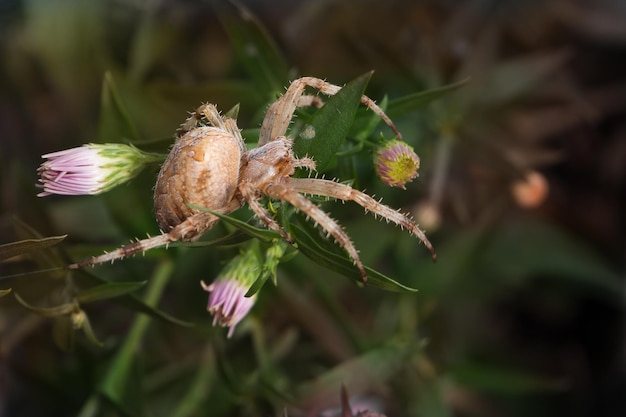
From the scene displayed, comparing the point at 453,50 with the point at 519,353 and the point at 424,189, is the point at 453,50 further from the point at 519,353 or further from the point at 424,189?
the point at 519,353

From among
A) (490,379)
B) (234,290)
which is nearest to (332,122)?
(234,290)

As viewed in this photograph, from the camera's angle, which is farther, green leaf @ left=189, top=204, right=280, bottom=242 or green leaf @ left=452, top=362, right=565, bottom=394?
green leaf @ left=452, top=362, right=565, bottom=394

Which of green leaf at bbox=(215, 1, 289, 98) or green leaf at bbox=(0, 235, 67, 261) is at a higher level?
→ green leaf at bbox=(215, 1, 289, 98)

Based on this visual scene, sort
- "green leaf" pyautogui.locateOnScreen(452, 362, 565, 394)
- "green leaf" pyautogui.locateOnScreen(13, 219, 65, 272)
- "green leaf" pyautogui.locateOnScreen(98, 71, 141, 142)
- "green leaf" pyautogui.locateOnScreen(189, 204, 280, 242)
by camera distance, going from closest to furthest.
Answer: "green leaf" pyautogui.locateOnScreen(189, 204, 280, 242) < "green leaf" pyautogui.locateOnScreen(13, 219, 65, 272) < "green leaf" pyautogui.locateOnScreen(98, 71, 141, 142) < "green leaf" pyautogui.locateOnScreen(452, 362, 565, 394)

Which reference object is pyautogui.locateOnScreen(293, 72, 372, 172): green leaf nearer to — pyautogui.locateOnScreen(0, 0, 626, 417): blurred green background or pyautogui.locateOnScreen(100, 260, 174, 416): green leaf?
pyautogui.locateOnScreen(0, 0, 626, 417): blurred green background

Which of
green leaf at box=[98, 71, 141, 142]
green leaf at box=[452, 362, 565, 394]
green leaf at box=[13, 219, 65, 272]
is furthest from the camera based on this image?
green leaf at box=[452, 362, 565, 394]

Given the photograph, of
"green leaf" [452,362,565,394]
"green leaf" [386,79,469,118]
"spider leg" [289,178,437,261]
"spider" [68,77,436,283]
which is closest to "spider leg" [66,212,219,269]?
"spider" [68,77,436,283]
